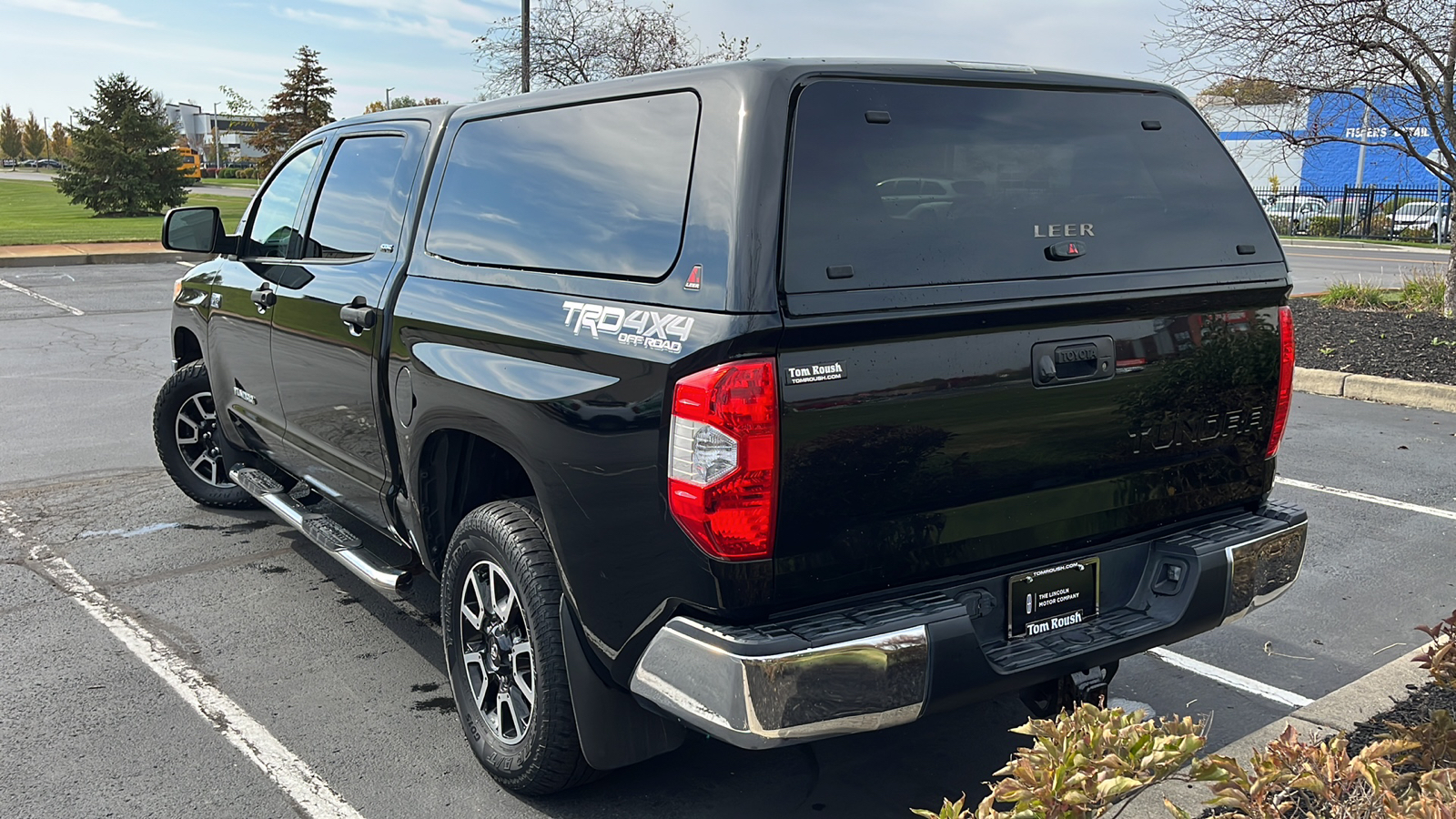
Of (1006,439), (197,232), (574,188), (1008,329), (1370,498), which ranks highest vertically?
(574,188)

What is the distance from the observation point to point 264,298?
15.8 feet

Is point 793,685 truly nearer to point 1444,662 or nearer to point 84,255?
point 1444,662

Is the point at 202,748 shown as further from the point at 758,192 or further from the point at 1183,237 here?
the point at 1183,237

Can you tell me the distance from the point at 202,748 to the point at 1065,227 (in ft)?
9.92

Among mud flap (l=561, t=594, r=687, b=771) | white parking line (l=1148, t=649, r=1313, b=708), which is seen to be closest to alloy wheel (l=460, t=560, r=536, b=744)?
mud flap (l=561, t=594, r=687, b=771)

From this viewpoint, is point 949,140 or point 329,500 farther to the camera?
point 329,500

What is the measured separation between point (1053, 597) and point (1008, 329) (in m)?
0.71

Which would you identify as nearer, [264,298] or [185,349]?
[264,298]

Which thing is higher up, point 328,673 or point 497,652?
point 497,652

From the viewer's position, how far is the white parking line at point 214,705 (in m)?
3.35

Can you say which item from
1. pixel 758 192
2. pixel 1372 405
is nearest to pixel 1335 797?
pixel 758 192

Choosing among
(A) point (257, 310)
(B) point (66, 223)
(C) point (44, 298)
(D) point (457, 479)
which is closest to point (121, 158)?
(B) point (66, 223)

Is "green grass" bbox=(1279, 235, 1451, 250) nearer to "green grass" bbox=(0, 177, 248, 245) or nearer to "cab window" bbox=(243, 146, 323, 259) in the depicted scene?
"green grass" bbox=(0, 177, 248, 245)

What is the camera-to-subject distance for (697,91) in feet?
9.40
